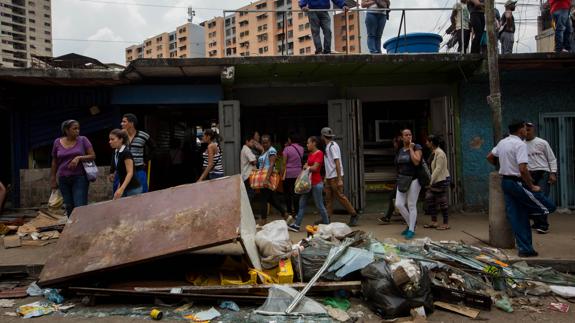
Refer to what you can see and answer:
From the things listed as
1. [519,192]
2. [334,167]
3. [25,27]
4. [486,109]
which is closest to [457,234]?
[519,192]

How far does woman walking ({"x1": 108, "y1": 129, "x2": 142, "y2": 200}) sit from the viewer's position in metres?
5.21

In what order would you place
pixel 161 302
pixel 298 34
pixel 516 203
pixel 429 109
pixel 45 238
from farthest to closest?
pixel 298 34
pixel 429 109
pixel 45 238
pixel 516 203
pixel 161 302

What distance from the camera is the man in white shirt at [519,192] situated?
507cm

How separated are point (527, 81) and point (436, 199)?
409 centimetres

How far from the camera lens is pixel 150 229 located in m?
4.41

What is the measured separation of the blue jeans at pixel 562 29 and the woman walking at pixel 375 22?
3521mm

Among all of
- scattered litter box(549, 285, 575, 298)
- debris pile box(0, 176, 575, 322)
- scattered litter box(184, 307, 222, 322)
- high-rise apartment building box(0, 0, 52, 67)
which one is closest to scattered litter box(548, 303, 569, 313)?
debris pile box(0, 176, 575, 322)

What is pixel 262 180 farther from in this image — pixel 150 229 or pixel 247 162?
pixel 150 229

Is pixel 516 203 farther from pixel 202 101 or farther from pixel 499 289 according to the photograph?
pixel 202 101

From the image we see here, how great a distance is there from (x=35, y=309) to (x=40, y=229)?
10.5 feet

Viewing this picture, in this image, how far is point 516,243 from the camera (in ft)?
17.8

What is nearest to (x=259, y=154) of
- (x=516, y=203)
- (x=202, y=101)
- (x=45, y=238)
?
(x=202, y=101)

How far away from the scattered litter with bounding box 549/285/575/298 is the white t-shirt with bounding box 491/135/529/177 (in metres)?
1.43

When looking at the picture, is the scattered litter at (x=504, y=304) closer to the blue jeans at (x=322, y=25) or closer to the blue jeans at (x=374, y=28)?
the blue jeans at (x=322, y=25)
